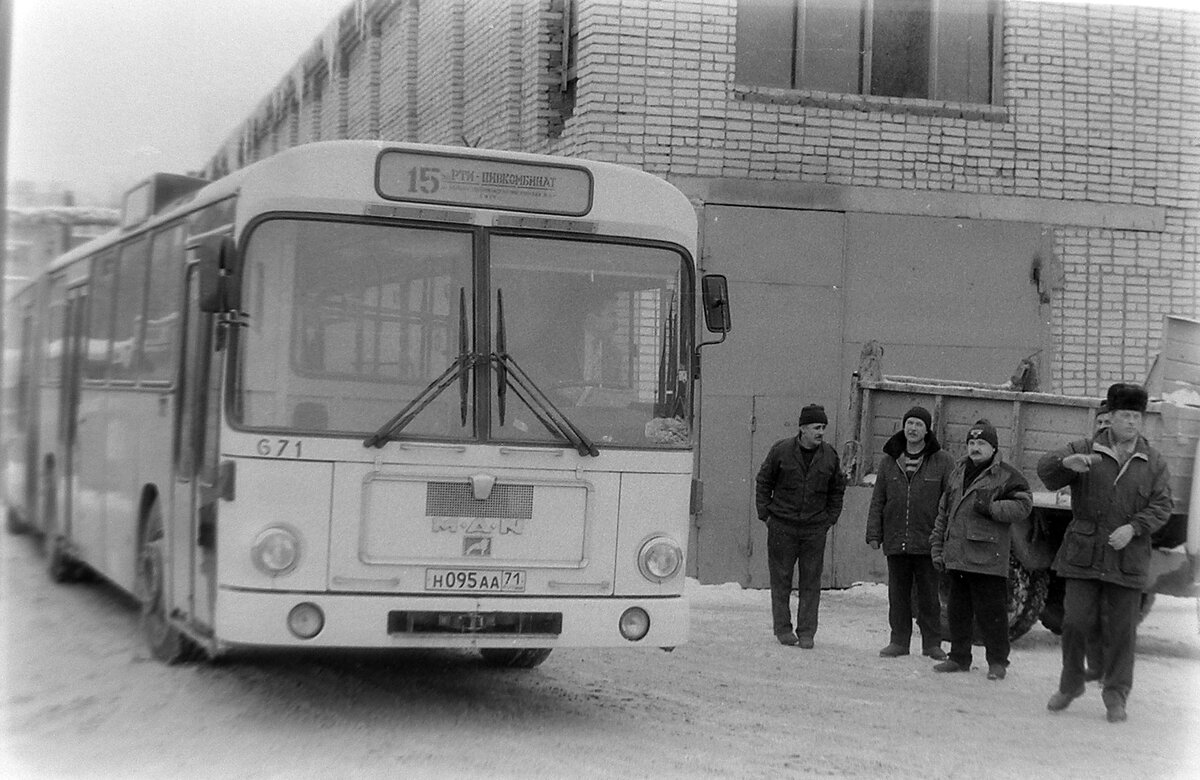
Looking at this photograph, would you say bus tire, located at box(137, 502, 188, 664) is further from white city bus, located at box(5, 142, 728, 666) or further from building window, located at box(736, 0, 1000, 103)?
building window, located at box(736, 0, 1000, 103)

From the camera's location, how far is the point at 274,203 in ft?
23.9

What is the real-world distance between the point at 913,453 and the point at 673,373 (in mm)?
3367

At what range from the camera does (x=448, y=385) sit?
7.34 m

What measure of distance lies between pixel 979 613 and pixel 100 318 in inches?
251

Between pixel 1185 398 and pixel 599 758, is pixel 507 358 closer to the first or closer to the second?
pixel 599 758

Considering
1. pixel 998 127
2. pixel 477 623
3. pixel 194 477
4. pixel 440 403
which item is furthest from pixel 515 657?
pixel 998 127

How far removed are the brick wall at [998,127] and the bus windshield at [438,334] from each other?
619 cm

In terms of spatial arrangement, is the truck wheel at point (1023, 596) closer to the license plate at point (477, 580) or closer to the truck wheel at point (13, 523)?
the license plate at point (477, 580)

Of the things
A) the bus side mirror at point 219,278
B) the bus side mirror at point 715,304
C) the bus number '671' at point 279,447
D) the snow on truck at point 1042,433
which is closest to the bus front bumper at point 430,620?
the bus number '671' at point 279,447

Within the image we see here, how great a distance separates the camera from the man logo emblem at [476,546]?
7.31 metres

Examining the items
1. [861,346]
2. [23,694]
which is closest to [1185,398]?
[861,346]

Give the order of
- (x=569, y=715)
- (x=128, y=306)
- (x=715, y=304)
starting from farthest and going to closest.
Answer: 1. (x=128, y=306)
2. (x=715, y=304)
3. (x=569, y=715)

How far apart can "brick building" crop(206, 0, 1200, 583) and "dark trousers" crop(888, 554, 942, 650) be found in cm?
317

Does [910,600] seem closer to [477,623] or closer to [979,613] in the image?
[979,613]
